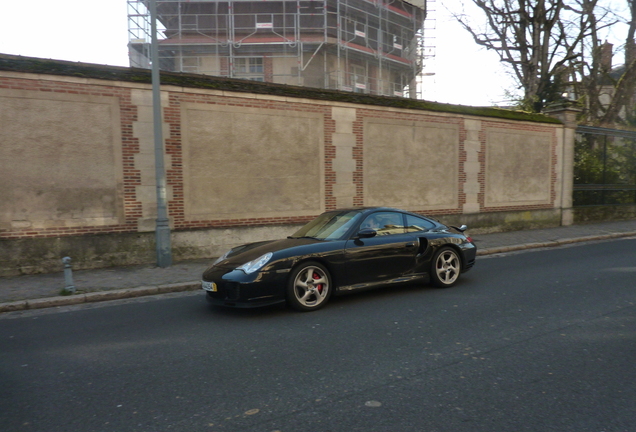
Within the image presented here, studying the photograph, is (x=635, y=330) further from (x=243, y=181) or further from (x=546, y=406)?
(x=243, y=181)

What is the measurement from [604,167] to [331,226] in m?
16.1

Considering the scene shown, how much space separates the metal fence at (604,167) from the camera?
60.0ft

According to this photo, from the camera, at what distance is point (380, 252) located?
6953mm

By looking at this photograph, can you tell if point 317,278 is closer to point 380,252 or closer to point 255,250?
point 255,250

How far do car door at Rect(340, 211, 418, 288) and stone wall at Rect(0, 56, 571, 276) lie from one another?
504 centimetres

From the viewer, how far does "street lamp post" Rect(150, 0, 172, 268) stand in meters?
9.71

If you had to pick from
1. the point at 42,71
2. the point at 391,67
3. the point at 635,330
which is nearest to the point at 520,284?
the point at 635,330

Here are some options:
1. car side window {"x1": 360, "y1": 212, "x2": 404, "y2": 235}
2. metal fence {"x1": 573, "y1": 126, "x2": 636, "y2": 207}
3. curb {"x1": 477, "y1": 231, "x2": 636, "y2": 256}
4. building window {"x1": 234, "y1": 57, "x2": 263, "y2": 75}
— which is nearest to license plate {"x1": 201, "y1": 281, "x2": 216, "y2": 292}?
car side window {"x1": 360, "y1": 212, "x2": 404, "y2": 235}

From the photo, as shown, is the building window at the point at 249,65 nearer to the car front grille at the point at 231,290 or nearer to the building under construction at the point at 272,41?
the building under construction at the point at 272,41

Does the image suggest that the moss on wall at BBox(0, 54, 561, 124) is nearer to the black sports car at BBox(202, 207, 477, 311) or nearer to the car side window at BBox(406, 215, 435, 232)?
the black sports car at BBox(202, 207, 477, 311)

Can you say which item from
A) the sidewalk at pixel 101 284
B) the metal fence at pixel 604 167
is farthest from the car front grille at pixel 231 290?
the metal fence at pixel 604 167

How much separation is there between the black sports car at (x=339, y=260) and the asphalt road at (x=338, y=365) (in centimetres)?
30

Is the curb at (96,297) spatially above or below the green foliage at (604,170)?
below

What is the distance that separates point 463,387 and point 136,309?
4.91m
